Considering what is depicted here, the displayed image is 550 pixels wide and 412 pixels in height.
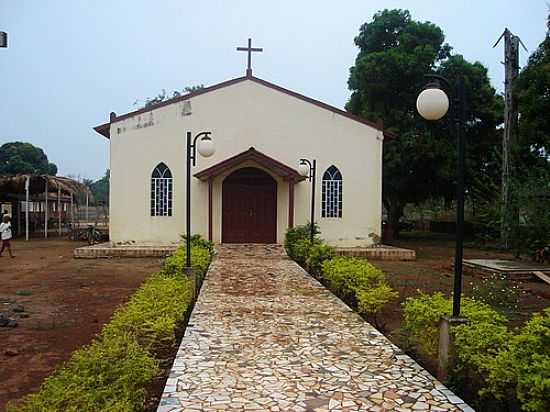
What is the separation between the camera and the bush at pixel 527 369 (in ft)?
10.6

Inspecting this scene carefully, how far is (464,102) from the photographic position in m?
4.97

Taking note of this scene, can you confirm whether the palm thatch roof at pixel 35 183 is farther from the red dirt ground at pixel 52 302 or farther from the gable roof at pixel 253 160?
the gable roof at pixel 253 160

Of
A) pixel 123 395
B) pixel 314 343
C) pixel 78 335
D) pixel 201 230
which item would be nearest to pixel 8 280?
pixel 78 335

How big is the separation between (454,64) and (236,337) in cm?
2028

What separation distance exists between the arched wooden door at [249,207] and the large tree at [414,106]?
7.12 meters

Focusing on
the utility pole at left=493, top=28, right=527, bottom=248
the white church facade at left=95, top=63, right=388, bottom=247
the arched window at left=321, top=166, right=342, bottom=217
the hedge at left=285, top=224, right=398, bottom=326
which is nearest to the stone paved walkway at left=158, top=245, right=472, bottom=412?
the hedge at left=285, top=224, right=398, bottom=326

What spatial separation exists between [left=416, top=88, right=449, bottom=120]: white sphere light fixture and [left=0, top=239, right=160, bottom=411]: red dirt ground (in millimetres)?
4344

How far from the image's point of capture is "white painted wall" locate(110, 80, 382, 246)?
1722 centimetres

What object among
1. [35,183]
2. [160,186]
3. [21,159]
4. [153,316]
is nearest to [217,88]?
[160,186]

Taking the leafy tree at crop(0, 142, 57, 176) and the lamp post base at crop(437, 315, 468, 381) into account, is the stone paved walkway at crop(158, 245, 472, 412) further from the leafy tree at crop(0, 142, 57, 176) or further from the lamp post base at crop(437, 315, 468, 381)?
the leafy tree at crop(0, 142, 57, 176)

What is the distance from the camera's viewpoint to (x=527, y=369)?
11.1 feet

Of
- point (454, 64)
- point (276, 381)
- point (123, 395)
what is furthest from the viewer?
point (454, 64)

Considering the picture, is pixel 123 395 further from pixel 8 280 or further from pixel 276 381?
pixel 8 280

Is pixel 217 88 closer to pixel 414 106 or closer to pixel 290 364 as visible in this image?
pixel 414 106
